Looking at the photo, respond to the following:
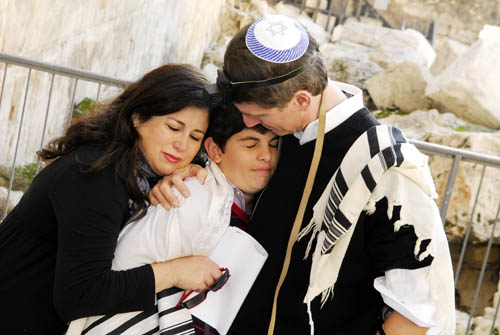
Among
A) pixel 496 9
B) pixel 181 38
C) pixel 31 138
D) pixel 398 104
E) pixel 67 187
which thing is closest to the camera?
pixel 67 187

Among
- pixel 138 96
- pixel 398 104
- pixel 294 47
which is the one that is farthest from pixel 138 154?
pixel 398 104

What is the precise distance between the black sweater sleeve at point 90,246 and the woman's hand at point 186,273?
0.24ft

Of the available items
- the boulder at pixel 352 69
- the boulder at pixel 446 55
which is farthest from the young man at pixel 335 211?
the boulder at pixel 446 55

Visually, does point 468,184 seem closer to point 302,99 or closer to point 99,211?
point 302,99

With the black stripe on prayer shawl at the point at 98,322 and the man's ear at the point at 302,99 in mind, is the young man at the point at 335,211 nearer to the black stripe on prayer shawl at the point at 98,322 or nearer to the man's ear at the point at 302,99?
the man's ear at the point at 302,99

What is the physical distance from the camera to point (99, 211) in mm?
2006

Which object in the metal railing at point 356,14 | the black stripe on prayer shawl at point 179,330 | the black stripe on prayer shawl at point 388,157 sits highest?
the metal railing at point 356,14

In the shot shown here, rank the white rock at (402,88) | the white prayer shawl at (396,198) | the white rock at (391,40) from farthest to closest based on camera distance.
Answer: the white rock at (391,40) < the white rock at (402,88) < the white prayer shawl at (396,198)

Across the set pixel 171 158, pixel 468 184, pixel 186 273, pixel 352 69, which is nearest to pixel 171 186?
pixel 171 158

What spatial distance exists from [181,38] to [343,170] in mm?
8904

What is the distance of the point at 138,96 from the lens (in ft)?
7.33

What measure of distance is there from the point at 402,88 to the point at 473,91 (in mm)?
1194

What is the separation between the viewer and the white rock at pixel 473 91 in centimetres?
863

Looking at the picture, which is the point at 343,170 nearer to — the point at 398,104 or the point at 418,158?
the point at 418,158
